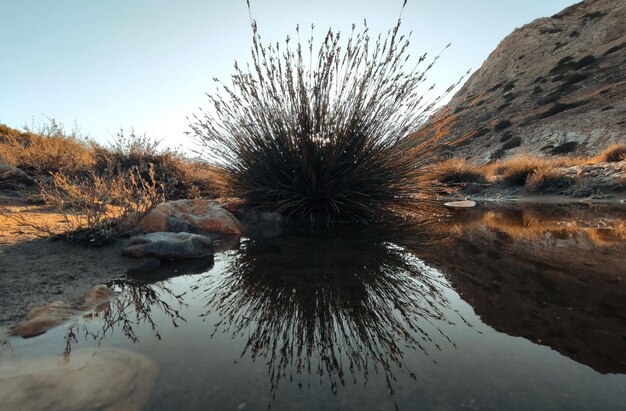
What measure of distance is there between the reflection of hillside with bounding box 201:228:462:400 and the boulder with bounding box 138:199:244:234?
129 cm

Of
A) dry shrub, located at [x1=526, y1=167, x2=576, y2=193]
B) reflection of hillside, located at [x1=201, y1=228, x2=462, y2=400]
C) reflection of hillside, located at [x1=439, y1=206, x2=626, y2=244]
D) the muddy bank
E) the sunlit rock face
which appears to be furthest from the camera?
dry shrub, located at [x1=526, y1=167, x2=576, y2=193]

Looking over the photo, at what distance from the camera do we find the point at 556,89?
885 inches

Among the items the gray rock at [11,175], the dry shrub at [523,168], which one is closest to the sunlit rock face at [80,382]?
the gray rock at [11,175]

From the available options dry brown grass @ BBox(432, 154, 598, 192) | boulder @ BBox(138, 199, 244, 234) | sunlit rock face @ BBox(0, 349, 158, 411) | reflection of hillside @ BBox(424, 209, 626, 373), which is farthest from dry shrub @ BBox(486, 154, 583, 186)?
sunlit rock face @ BBox(0, 349, 158, 411)

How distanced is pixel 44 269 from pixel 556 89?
28618 millimetres

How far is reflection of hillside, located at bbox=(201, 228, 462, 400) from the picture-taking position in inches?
46.7

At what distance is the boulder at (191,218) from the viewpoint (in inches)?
143

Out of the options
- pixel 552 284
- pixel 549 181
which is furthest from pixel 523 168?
pixel 552 284

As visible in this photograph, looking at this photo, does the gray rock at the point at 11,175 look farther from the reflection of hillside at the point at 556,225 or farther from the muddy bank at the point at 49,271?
the reflection of hillside at the point at 556,225

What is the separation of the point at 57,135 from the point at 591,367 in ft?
35.2

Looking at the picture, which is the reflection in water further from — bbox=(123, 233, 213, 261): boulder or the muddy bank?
bbox=(123, 233, 213, 261): boulder

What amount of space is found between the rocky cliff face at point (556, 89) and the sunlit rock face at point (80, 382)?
436 inches

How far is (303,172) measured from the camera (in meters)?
4.46

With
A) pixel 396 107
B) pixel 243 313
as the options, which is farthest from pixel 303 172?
pixel 243 313
